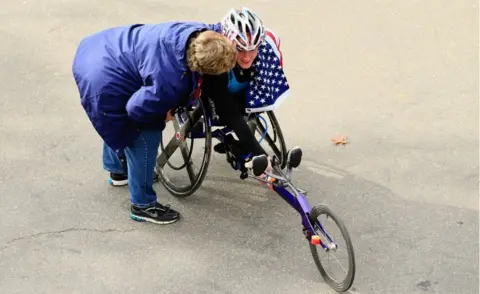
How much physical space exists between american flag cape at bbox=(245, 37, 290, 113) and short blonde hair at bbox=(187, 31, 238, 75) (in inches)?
19.0

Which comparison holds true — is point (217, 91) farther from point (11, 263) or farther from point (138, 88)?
point (11, 263)

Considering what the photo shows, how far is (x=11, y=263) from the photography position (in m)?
4.09

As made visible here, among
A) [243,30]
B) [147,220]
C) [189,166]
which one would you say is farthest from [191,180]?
[243,30]

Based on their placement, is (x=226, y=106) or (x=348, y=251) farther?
(x=226, y=106)

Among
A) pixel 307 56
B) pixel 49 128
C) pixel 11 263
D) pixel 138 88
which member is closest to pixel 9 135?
pixel 49 128

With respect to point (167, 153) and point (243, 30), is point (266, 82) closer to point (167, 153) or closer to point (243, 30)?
point (243, 30)

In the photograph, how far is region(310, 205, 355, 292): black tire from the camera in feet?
11.8

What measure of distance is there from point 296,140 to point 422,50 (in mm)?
1875

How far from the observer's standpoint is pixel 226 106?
3.80 m

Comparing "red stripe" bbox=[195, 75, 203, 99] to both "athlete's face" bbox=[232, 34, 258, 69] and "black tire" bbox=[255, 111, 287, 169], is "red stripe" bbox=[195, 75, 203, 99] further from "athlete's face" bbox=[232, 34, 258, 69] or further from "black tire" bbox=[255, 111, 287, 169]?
"black tire" bbox=[255, 111, 287, 169]

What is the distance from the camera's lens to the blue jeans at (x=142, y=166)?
4.18 meters

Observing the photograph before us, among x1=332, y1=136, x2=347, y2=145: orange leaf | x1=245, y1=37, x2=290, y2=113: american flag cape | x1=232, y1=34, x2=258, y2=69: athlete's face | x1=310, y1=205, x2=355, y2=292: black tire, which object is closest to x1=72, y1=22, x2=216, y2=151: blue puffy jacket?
x1=232, y1=34, x2=258, y2=69: athlete's face

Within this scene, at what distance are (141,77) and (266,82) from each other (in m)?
0.73

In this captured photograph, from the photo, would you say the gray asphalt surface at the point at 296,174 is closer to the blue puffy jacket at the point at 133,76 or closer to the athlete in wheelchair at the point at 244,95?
the athlete in wheelchair at the point at 244,95
